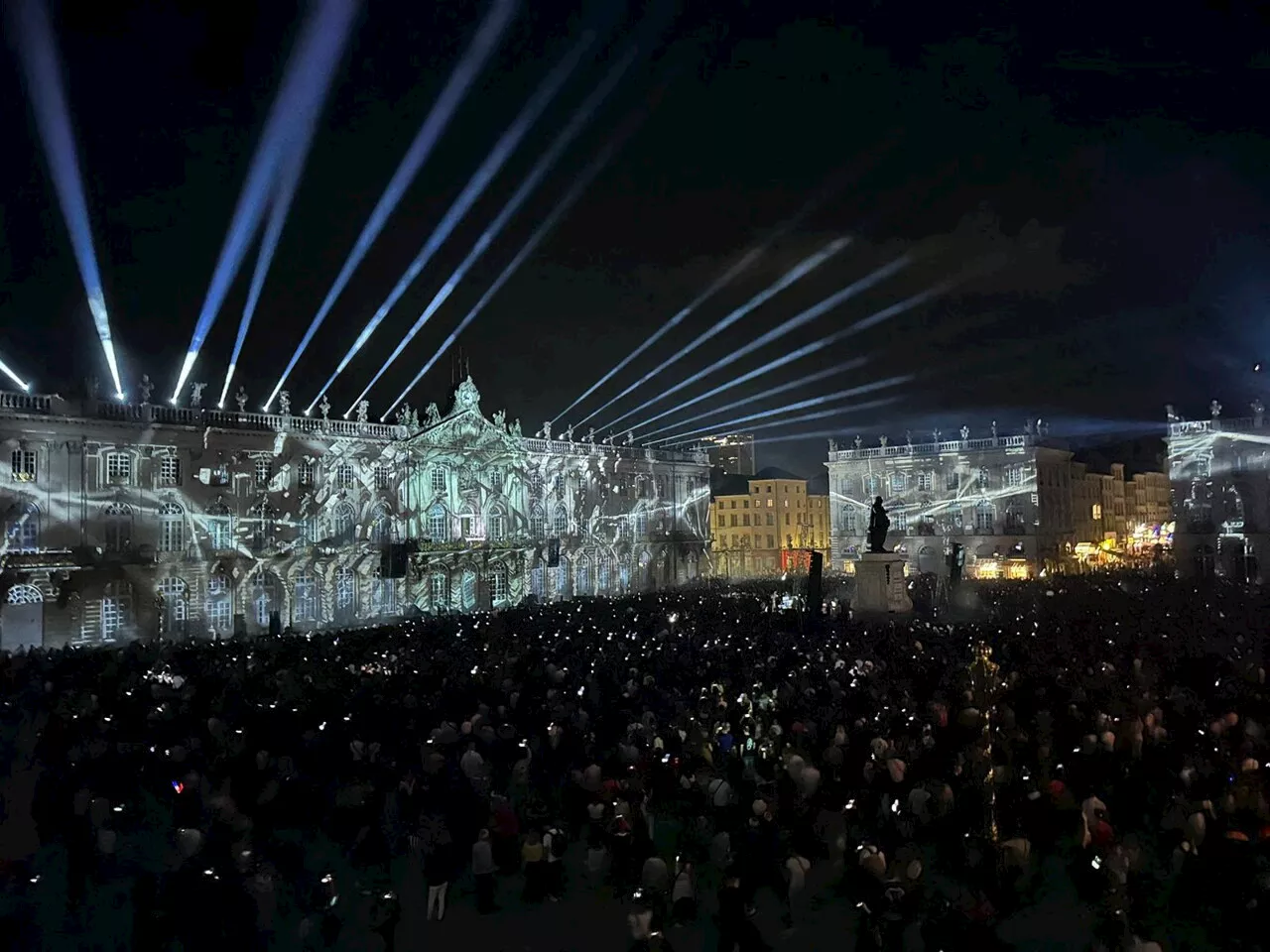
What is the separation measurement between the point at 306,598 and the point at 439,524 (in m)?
9.21

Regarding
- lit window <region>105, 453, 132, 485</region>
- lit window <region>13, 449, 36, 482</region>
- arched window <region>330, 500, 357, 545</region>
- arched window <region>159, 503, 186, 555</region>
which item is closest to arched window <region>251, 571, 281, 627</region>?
arched window <region>159, 503, 186, 555</region>

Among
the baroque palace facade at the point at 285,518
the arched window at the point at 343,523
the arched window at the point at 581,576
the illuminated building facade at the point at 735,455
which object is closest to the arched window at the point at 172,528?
the baroque palace facade at the point at 285,518

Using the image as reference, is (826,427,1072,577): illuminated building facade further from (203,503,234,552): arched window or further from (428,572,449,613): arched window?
(203,503,234,552): arched window

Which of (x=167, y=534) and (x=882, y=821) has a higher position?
(x=167, y=534)

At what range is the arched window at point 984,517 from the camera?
234ft

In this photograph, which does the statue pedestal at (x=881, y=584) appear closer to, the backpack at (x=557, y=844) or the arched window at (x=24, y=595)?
the backpack at (x=557, y=844)

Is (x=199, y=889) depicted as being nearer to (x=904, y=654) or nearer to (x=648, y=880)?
(x=648, y=880)

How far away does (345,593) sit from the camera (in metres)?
47.2

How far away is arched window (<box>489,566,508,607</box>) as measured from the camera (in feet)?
180

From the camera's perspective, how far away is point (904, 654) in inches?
874

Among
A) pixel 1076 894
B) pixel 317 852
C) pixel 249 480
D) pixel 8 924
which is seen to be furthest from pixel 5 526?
pixel 1076 894

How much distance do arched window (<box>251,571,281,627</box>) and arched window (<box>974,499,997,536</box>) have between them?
165 feet

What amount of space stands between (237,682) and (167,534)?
24412mm

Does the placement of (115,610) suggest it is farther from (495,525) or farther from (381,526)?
(495,525)
